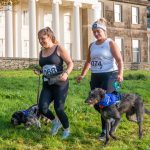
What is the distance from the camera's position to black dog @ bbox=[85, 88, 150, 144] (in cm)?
868

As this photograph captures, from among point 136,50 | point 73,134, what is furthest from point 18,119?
point 136,50

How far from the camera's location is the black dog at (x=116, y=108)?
8680 millimetres

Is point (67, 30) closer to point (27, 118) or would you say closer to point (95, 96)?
point (27, 118)

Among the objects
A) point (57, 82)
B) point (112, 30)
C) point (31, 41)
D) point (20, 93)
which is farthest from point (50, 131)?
point (112, 30)

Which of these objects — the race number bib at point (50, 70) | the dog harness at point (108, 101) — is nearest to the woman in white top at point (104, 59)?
the dog harness at point (108, 101)

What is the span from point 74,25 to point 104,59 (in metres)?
35.4

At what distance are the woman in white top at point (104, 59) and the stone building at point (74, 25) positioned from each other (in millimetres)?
27469

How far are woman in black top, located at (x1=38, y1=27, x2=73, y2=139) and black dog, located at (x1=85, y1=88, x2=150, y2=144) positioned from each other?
1.80ft

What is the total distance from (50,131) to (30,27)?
102 feet

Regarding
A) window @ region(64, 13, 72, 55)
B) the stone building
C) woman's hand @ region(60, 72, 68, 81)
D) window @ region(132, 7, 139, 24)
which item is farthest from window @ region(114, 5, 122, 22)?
woman's hand @ region(60, 72, 68, 81)

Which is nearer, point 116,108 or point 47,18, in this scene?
point 116,108

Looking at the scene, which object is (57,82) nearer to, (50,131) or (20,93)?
(50,131)

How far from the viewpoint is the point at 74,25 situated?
44156 millimetres

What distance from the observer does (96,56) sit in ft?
29.7
